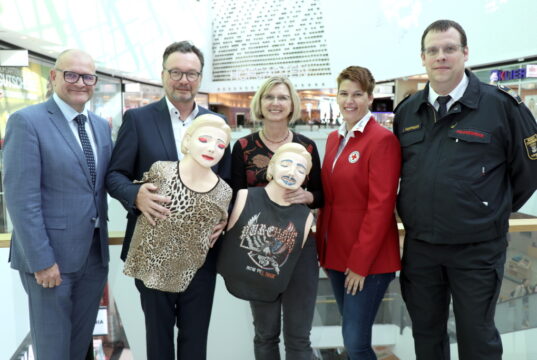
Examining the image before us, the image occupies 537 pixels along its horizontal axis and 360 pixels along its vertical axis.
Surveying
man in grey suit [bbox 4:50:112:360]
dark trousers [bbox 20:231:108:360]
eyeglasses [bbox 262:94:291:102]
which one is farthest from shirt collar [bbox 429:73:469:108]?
dark trousers [bbox 20:231:108:360]

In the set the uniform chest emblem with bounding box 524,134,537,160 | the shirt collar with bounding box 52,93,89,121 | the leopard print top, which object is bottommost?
the leopard print top

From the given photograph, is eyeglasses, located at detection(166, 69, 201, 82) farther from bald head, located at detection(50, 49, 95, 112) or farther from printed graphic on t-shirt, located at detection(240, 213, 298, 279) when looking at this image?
printed graphic on t-shirt, located at detection(240, 213, 298, 279)

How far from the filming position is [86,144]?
2.20 meters

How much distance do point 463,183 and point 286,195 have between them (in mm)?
872

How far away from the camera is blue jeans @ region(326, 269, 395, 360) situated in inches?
88.5

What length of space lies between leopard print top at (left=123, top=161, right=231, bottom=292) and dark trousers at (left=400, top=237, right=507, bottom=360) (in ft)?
3.61

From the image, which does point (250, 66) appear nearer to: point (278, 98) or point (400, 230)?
point (278, 98)

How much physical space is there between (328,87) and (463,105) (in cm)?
2207

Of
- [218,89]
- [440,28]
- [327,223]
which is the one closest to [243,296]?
[327,223]

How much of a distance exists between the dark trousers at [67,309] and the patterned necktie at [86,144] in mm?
342

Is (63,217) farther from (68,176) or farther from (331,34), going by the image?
(331,34)

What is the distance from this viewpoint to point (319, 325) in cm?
280

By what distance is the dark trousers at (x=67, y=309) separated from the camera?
2.10 m

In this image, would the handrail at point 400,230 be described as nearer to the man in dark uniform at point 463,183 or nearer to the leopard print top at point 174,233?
the man in dark uniform at point 463,183
